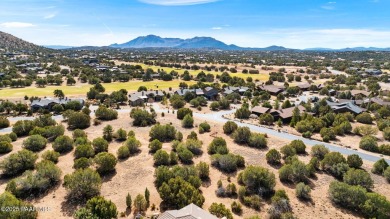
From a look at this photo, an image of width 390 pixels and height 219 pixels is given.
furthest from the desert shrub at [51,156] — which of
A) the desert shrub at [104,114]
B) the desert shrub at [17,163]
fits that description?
the desert shrub at [104,114]

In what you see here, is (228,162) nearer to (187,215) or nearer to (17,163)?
(187,215)

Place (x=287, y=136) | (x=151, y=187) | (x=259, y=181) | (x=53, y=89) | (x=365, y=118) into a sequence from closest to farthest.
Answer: (x=259, y=181)
(x=151, y=187)
(x=287, y=136)
(x=365, y=118)
(x=53, y=89)

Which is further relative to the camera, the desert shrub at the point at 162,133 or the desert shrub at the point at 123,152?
the desert shrub at the point at 162,133

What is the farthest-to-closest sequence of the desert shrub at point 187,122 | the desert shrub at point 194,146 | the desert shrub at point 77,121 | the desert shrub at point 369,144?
the desert shrub at point 187,122 < the desert shrub at point 77,121 < the desert shrub at point 369,144 < the desert shrub at point 194,146

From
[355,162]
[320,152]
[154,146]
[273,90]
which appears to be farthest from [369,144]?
[273,90]

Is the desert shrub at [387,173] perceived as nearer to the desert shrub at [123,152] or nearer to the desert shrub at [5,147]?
the desert shrub at [123,152]

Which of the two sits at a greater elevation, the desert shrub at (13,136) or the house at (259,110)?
the house at (259,110)

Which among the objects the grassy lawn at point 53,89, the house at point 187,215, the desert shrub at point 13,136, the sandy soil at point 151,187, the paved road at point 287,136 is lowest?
the sandy soil at point 151,187

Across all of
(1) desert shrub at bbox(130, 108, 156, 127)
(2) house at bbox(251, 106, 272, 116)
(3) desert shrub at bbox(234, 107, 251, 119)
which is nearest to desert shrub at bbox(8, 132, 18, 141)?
(1) desert shrub at bbox(130, 108, 156, 127)
